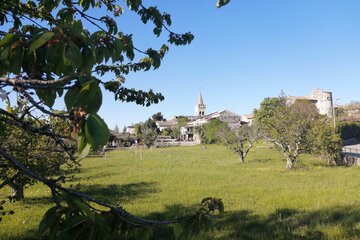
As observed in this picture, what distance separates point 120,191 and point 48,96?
1432cm

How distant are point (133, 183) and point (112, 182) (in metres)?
1.32

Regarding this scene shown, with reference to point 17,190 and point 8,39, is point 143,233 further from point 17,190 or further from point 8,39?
point 17,190

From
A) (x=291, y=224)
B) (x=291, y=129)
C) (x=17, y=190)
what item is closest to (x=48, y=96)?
(x=291, y=224)

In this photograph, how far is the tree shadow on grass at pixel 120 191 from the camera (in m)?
13.5

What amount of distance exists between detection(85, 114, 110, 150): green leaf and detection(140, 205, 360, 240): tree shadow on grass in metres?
6.41

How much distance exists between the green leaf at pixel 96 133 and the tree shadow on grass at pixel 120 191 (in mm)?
12128

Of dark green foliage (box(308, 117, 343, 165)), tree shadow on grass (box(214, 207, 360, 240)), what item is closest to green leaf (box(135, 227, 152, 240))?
tree shadow on grass (box(214, 207, 360, 240))

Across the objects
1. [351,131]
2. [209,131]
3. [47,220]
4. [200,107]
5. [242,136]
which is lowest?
[47,220]

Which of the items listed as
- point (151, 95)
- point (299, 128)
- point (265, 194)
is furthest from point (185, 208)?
point (299, 128)

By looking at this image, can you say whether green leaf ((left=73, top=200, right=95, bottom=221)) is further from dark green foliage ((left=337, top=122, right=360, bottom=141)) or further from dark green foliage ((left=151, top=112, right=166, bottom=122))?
dark green foliage ((left=151, top=112, right=166, bottom=122))

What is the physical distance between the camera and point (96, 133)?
3.39ft

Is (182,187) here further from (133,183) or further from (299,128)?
(299,128)

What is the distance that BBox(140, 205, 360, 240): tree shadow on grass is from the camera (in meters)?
7.77

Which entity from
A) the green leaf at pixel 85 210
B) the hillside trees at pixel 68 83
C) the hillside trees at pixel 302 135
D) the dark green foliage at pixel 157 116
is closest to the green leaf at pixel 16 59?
the hillside trees at pixel 68 83
